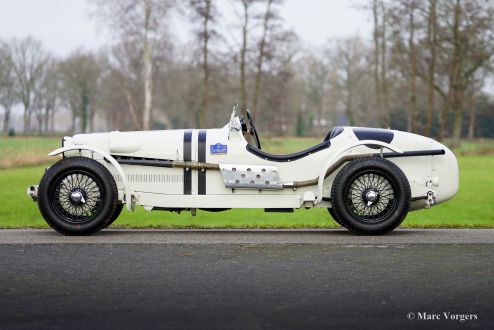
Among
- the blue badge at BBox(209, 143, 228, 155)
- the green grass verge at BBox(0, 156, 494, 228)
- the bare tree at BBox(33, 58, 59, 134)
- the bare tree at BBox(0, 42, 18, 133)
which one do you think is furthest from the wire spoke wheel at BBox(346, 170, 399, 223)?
the bare tree at BBox(0, 42, 18, 133)

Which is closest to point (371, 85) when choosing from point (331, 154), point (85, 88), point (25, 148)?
point (85, 88)

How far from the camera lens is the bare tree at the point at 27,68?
88000mm

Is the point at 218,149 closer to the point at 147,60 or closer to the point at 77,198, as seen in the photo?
the point at 77,198

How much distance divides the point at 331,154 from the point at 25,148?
62.3 feet

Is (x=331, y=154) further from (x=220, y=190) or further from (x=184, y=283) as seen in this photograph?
(x=184, y=283)

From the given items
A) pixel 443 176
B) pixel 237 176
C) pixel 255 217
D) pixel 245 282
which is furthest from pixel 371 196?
pixel 255 217

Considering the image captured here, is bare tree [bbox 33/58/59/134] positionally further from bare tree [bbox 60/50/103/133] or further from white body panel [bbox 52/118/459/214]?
white body panel [bbox 52/118/459/214]

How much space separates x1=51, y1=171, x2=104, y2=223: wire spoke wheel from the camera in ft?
28.8

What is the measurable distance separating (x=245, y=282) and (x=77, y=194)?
12.2 ft

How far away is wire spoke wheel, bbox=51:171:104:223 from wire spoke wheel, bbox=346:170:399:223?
2.76 m

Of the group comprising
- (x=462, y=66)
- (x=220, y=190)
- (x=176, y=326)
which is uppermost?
(x=462, y=66)

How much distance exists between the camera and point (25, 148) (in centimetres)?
2619

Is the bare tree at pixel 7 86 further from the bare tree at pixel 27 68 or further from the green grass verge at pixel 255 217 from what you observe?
the green grass verge at pixel 255 217

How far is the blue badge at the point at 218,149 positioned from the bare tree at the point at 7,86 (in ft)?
268
